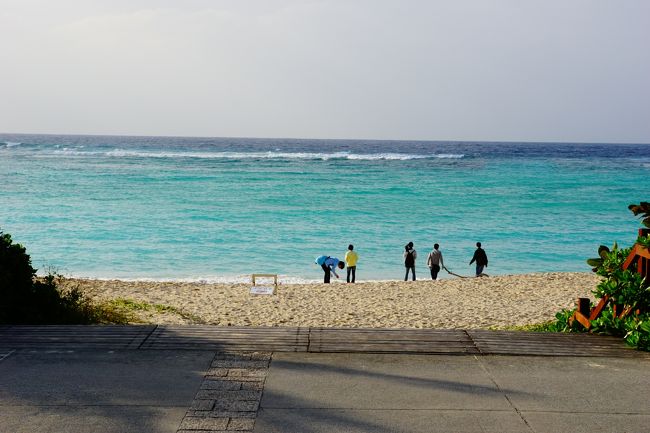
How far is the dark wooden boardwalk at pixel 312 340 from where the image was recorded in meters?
6.35

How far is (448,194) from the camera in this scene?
4219 cm

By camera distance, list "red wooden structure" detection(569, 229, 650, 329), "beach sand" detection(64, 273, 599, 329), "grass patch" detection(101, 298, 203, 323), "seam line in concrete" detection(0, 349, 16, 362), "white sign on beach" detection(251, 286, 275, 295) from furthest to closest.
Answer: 1. "white sign on beach" detection(251, 286, 275, 295)
2. "beach sand" detection(64, 273, 599, 329)
3. "grass patch" detection(101, 298, 203, 323)
4. "red wooden structure" detection(569, 229, 650, 329)
5. "seam line in concrete" detection(0, 349, 16, 362)

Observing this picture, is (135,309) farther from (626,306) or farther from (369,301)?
(626,306)

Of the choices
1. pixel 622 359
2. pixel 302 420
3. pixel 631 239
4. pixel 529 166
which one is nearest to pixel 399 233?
pixel 631 239

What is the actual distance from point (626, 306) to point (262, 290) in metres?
9.82

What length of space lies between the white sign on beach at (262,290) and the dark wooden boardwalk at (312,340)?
798cm

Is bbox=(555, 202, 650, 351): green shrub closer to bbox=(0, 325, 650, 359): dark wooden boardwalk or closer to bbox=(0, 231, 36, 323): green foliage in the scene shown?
bbox=(0, 325, 650, 359): dark wooden boardwalk

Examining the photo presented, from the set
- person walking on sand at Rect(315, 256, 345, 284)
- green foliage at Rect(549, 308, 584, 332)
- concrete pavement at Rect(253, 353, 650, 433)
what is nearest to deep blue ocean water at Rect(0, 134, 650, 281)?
person walking on sand at Rect(315, 256, 345, 284)

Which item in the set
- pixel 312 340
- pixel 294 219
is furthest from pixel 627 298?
pixel 294 219

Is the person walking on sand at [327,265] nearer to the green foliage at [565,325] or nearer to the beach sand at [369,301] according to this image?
the beach sand at [369,301]

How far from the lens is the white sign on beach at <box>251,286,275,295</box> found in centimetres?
1505

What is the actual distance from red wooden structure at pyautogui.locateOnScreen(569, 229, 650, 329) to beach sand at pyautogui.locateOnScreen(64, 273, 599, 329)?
3.88 metres

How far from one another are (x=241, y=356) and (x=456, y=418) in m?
2.26

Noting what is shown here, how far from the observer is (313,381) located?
5.52 meters
